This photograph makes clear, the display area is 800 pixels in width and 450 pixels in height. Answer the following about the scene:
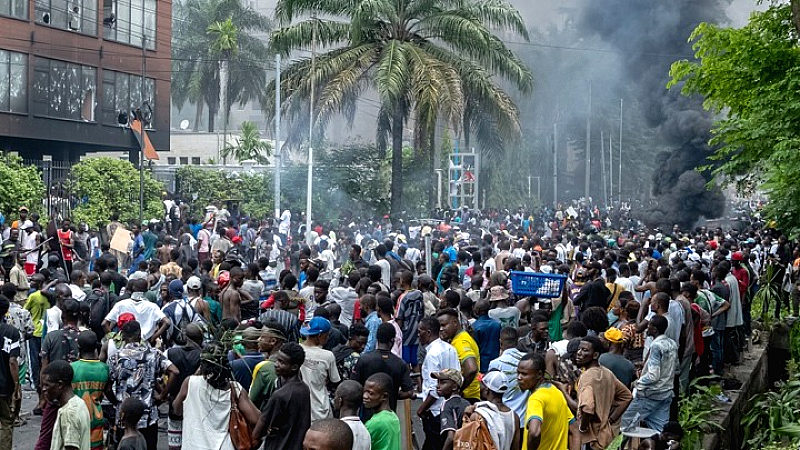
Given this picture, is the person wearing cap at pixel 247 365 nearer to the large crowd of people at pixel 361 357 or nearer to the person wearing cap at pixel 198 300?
the large crowd of people at pixel 361 357

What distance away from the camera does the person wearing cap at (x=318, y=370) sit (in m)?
7.42

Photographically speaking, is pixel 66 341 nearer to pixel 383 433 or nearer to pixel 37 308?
pixel 37 308

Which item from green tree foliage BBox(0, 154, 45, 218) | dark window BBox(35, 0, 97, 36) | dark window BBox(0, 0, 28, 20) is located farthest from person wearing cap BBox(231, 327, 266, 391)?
dark window BBox(35, 0, 97, 36)

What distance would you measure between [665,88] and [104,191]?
2387 centimetres

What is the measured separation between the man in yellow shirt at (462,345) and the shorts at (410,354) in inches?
72.1

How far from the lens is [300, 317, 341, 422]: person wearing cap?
24.3 ft

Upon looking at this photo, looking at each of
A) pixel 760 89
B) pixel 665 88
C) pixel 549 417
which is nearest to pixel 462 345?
pixel 549 417

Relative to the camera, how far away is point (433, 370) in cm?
781

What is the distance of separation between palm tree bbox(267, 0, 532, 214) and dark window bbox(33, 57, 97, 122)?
9.37m

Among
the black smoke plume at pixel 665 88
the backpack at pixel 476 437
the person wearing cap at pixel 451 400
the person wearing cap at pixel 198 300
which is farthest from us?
the black smoke plume at pixel 665 88

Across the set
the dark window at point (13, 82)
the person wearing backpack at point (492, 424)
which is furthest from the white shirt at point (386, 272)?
the dark window at point (13, 82)

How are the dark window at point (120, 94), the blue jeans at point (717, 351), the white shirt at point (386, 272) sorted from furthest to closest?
the dark window at point (120, 94)
the white shirt at point (386, 272)
the blue jeans at point (717, 351)

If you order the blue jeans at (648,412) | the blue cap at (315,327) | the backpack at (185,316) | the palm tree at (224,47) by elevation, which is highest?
the palm tree at (224,47)

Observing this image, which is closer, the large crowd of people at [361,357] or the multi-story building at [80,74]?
the large crowd of people at [361,357]
